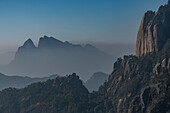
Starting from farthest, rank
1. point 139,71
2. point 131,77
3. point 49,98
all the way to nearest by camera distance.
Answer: point 49,98 → point 131,77 → point 139,71

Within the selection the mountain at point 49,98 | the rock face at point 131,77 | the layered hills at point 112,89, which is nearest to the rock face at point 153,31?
the layered hills at point 112,89

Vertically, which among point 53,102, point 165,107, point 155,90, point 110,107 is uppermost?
point 53,102

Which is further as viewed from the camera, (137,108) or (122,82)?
(122,82)

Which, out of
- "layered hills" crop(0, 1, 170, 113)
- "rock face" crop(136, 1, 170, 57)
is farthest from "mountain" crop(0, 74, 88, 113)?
"rock face" crop(136, 1, 170, 57)

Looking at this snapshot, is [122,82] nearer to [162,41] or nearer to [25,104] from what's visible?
[162,41]

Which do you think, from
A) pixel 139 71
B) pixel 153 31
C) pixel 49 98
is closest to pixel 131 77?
pixel 139 71

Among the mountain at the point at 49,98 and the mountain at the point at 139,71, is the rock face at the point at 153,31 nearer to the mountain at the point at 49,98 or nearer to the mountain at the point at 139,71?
the mountain at the point at 139,71

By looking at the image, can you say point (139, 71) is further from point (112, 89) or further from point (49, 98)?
point (49, 98)

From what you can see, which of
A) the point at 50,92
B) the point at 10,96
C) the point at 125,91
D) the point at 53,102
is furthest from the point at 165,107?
the point at 10,96
